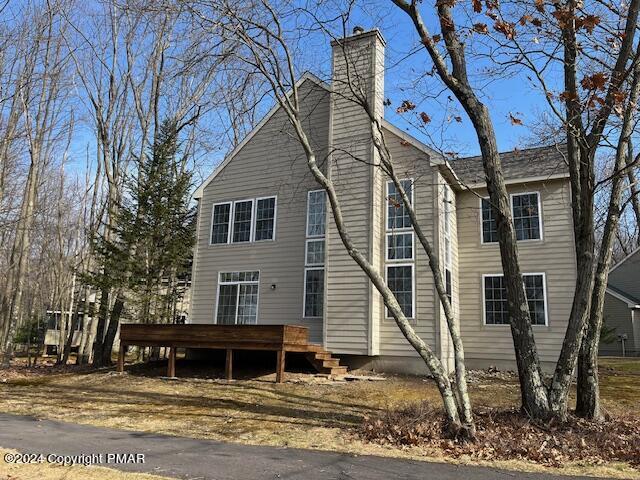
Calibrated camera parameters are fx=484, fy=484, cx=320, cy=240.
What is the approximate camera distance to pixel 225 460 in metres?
5.40

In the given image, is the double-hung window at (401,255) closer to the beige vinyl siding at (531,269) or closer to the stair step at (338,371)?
the stair step at (338,371)

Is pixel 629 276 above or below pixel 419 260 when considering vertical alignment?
above

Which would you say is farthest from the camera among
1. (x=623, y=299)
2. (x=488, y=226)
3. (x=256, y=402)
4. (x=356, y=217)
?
(x=623, y=299)

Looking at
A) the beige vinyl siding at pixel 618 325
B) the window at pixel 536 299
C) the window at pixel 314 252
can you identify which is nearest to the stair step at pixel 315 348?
the window at pixel 314 252

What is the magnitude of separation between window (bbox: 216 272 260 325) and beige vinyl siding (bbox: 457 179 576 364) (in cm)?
600

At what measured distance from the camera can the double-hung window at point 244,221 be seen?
14.5m

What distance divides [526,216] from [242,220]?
830 centimetres

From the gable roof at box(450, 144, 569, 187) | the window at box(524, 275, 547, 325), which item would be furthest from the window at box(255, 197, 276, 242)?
the window at box(524, 275, 547, 325)

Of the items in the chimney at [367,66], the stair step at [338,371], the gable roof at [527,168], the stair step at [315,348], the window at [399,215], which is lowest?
the stair step at [338,371]

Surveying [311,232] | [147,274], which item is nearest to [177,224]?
[147,274]

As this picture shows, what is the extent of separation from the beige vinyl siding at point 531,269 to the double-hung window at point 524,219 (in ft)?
0.49

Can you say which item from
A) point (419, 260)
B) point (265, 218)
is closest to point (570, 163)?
point (419, 260)

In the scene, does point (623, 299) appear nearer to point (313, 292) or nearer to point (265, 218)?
point (313, 292)

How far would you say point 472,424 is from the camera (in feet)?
20.2
